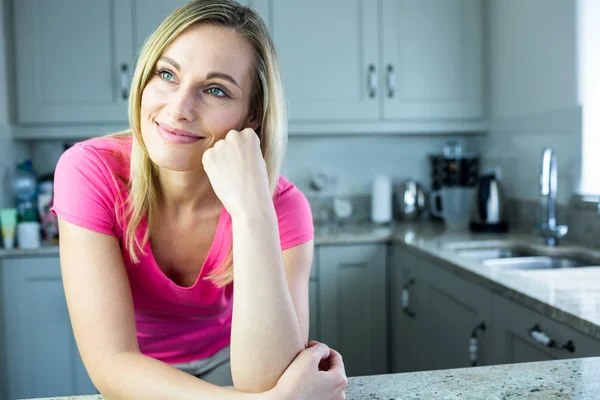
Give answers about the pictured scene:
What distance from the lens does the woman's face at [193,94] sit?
1006mm

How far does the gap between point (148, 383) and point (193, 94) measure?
47cm

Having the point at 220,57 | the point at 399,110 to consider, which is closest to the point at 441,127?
the point at 399,110

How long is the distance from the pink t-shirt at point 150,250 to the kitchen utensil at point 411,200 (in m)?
1.82

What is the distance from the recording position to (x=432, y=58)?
2.85 m

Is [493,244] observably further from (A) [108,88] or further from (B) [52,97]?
(B) [52,97]

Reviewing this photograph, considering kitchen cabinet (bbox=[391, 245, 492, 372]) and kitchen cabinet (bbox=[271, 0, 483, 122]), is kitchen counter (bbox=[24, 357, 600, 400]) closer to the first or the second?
kitchen cabinet (bbox=[391, 245, 492, 372])

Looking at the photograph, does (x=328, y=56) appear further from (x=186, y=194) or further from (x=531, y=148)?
(x=186, y=194)

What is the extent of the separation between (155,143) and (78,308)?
0.97 feet

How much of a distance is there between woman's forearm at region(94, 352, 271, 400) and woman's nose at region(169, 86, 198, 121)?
38 cm

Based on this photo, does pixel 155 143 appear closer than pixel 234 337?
No

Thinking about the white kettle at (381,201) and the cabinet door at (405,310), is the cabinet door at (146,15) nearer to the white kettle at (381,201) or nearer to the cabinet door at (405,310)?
the white kettle at (381,201)

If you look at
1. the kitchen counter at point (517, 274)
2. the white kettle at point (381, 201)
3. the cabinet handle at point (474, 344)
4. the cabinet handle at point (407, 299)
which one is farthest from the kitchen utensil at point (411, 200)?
the cabinet handle at point (474, 344)

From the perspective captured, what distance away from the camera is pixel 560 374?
31.2 inches

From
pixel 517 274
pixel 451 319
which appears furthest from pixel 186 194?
pixel 451 319
